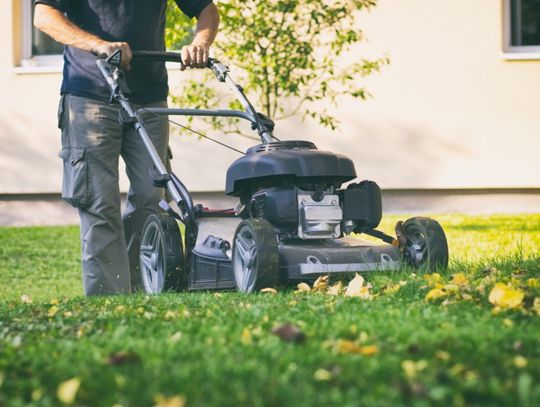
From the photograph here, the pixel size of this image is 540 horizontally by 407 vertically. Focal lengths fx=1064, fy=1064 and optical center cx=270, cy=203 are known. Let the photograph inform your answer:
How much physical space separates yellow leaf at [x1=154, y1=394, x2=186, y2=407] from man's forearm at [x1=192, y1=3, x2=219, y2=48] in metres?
3.49

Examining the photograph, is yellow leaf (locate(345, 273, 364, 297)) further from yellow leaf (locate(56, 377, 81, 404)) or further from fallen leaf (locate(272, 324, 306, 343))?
yellow leaf (locate(56, 377, 81, 404))

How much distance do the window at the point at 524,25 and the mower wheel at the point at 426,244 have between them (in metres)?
7.11

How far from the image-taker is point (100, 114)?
556cm

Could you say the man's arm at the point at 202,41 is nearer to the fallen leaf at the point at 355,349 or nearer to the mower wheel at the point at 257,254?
the mower wheel at the point at 257,254

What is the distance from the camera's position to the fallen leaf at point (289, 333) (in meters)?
2.97

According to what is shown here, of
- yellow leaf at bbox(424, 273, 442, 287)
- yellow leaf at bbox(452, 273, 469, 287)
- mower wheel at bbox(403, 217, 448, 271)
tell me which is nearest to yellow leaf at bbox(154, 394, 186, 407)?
yellow leaf at bbox(452, 273, 469, 287)

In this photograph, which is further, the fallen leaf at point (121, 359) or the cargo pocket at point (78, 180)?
the cargo pocket at point (78, 180)

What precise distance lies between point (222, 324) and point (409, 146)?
8316 millimetres

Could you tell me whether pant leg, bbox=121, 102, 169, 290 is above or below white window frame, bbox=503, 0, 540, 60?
below

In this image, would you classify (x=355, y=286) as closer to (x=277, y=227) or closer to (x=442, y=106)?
(x=277, y=227)

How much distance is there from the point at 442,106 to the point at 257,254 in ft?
23.6

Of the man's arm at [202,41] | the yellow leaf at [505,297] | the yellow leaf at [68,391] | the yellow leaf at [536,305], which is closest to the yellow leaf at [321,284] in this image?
the yellow leaf at [505,297]

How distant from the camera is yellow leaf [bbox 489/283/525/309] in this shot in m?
3.53

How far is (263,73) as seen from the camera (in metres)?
9.45
